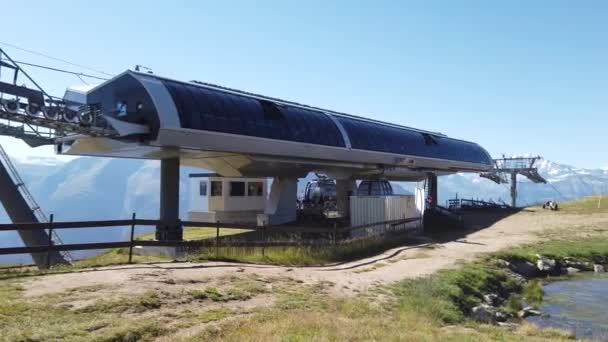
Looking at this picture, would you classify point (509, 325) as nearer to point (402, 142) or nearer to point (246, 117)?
point (246, 117)

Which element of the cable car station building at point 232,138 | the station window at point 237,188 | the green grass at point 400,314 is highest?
the cable car station building at point 232,138

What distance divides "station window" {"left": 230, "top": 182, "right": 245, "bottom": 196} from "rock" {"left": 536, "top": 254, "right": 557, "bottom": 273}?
2216cm

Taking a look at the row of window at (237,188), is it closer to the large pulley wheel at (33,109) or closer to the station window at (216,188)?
the station window at (216,188)

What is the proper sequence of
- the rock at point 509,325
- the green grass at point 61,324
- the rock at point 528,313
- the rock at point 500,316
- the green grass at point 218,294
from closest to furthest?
the green grass at point 61,324
the green grass at point 218,294
the rock at point 509,325
the rock at point 500,316
the rock at point 528,313

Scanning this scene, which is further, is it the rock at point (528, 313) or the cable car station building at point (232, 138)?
the cable car station building at point (232, 138)

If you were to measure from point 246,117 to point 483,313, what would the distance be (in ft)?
63.5

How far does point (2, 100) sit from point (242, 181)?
1996cm

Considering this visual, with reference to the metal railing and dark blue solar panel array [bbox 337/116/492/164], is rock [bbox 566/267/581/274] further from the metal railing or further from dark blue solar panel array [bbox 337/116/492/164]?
dark blue solar panel array [bbox 337/116/492/164]

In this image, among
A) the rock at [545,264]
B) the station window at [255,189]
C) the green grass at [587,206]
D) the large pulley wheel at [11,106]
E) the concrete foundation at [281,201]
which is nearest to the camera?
the large pulley wheel at [11,106]

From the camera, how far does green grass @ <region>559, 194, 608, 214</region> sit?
177ft

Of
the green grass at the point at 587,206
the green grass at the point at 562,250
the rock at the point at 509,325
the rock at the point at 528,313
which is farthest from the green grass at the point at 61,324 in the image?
the green grass at the point at 587,206

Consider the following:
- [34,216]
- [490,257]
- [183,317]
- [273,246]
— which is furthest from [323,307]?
[34,216]

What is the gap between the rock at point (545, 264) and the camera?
2611 cm

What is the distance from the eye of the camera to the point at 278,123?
34.2 m
